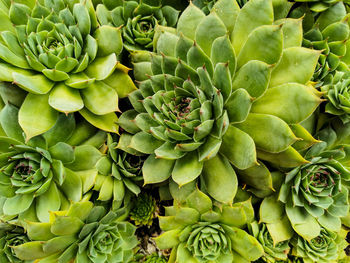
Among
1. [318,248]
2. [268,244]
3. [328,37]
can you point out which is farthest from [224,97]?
[318,248]

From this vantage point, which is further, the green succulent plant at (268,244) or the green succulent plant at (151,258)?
the green succulent plant at (151,258)

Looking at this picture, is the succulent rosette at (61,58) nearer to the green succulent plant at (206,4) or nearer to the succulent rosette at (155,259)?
the green succulent plant at (206,4)

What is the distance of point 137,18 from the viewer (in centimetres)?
174

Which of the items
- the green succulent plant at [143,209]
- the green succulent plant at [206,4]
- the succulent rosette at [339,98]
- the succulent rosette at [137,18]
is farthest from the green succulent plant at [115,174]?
the succulent rosette at [339,98]

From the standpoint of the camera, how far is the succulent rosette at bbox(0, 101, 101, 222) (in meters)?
1.45

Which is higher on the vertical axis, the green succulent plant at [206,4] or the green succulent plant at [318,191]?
the green succulent plant at [206,4]

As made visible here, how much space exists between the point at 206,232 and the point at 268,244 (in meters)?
0.38

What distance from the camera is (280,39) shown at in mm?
1264

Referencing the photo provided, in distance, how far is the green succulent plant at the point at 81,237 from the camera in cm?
140

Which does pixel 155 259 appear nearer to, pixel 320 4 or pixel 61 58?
pixel 61 58

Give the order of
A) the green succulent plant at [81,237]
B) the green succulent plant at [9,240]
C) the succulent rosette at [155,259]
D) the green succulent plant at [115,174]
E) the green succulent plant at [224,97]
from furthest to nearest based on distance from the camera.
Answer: the succulent rosette at [155,259] < the green succulent plant at [9,240] < the green succulent plant at [115,174] < the green succulent plant at [81,237] < the green succulent plant at [224,97]

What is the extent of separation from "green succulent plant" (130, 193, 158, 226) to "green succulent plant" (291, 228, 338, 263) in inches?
33.4

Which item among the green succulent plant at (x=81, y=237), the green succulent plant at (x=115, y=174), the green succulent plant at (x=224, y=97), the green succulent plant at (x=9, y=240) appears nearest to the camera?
the green succulent plant at (x=224, y=97)

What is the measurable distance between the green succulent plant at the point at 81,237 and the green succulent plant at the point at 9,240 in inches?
7.5
